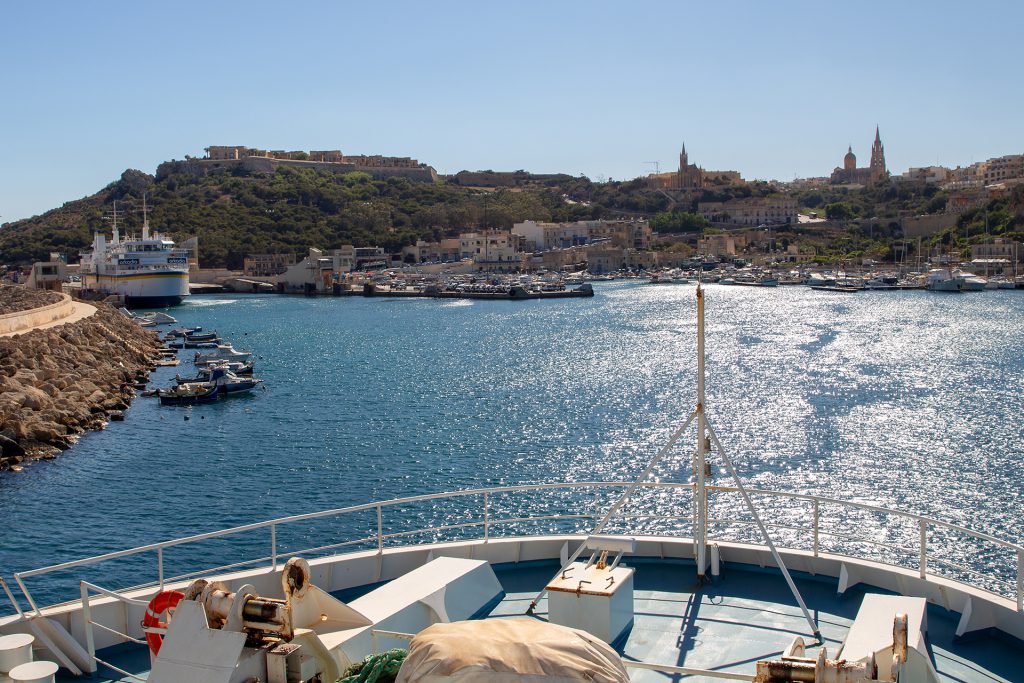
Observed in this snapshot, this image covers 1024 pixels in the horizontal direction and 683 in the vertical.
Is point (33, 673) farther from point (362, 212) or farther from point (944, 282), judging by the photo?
point (362, 212)

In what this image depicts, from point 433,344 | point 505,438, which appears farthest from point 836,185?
point 505,438

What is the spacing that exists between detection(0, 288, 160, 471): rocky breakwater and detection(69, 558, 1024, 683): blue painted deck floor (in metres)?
14.9

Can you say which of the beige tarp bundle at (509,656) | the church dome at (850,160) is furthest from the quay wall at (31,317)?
the church dome at (850,160)

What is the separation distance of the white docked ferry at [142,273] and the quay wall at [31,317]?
22.7 meters

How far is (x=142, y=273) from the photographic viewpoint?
58.8 metres

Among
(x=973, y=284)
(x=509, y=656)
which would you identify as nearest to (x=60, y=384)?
(x=509, y=656)

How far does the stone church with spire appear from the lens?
150m

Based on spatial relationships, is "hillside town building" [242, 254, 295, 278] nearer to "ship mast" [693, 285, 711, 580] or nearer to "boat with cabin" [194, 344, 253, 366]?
"boat with cabin" [194, 344, 253, 366]

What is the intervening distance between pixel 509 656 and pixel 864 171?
575 feet

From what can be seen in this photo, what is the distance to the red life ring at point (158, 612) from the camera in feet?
10.5

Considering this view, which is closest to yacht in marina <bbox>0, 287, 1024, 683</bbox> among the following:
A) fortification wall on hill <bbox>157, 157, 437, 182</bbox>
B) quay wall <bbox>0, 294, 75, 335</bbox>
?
quay wall <bbox>0, 294, 75, 335</bbox>

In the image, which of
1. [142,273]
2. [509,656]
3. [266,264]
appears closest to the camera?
[509,656]

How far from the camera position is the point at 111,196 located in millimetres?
107500

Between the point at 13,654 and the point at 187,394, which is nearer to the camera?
the point at 13,654
